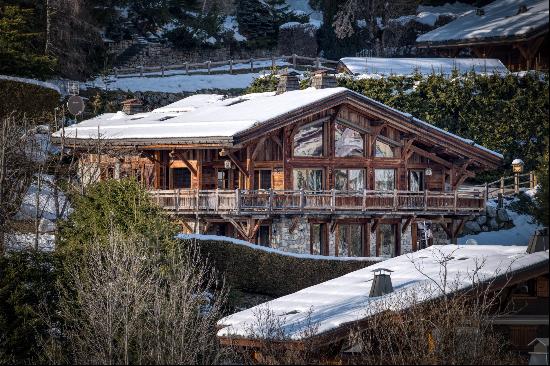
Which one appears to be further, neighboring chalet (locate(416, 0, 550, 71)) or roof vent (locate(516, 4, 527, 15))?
roof vent (locate(516, 4, 527, 15))

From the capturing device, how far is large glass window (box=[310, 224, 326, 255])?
4853 cm

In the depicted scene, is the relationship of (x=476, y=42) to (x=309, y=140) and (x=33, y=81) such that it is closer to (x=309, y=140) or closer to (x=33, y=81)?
(x=309, y=140)

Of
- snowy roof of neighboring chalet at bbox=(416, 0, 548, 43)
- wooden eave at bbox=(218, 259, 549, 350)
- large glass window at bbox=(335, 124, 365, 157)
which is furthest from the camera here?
large glass window at bbox=(335, 124, 365, 157)

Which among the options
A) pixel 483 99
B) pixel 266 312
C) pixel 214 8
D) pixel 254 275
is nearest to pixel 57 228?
pixel 254 275

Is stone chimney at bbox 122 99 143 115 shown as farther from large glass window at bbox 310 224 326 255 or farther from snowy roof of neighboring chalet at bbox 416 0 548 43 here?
large glass window at bbox 310 224 326 255

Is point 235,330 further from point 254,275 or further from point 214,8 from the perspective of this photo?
point 214,8

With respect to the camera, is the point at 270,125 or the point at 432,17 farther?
the point at 432,17

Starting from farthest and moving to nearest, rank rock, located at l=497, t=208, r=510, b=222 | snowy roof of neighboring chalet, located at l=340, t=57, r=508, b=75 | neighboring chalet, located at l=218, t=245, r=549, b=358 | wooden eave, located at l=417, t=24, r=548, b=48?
1. snowy roof of neighboring chalet, located at l=340, t=57, r=508, b=75
2. rock, located at l=497, t=208, r=510, b=222
3. wooden eave, located at l=417, t=24, r=548, b=48
4. neighboring chalet, located at l=218, t=245, r=549, b=358

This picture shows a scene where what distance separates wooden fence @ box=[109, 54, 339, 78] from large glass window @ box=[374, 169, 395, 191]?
53.5 ft

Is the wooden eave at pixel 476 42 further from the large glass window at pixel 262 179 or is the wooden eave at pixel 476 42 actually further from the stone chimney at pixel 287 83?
the large glass window at pixel 262 179

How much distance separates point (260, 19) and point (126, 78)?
44.5 ft

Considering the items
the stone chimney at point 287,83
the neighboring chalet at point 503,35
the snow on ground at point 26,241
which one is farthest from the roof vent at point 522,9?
the stone chimney at point 287,83

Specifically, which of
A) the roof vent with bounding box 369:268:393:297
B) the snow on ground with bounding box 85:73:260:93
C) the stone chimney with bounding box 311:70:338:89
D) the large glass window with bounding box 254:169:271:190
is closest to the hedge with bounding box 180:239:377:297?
the large glass window with bounding box 254:169:271:190

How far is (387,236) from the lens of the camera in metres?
50.3
